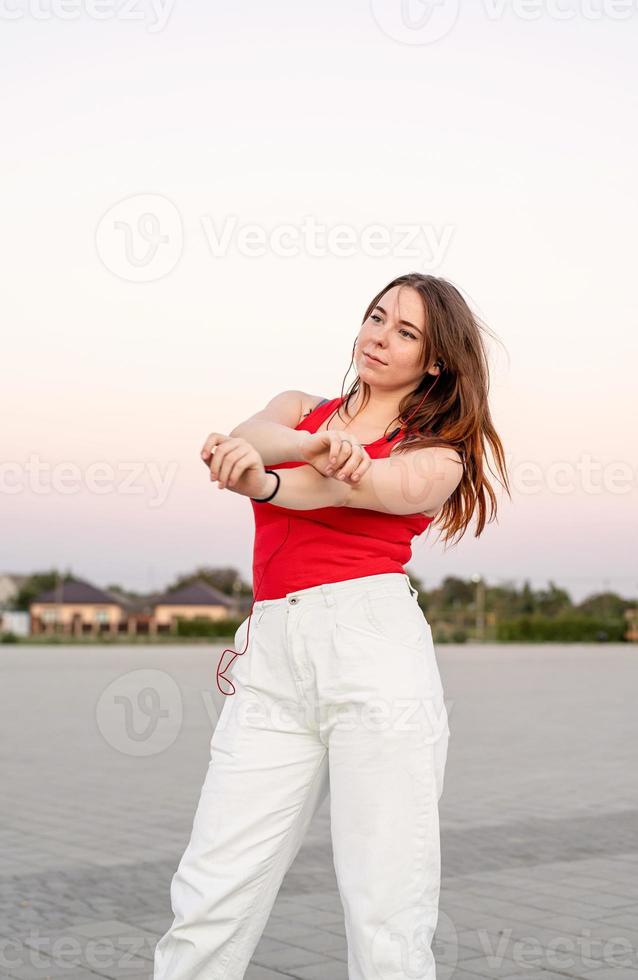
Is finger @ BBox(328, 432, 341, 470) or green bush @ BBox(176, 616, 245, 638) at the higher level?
finger @ BBox(328, 432, 341, 470)

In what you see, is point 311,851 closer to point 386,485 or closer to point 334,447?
point 386,485

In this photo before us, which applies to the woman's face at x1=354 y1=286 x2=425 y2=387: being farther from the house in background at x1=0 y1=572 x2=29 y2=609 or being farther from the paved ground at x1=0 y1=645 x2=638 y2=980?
the house in background at x1=0 y1=572 x2=29 y2=609

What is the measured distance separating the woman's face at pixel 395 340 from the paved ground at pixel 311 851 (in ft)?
4.23

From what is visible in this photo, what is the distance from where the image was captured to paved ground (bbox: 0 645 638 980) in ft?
14.0

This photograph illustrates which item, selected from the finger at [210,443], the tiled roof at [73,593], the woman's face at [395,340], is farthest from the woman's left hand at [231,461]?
the tiled roof at [73,593]

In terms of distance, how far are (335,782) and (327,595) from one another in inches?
15.7

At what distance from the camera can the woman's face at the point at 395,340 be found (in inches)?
109

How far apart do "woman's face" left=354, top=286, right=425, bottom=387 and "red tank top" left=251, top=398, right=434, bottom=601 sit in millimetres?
141

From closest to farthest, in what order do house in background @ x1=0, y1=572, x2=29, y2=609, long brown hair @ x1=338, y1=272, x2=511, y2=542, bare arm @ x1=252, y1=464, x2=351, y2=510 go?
bare arm @ x1=252, y1=464, x2=351, y2=510 < long brown hair @ x1=338, y1=272, x2=511, y2=542 < house in background @ x1=0, y1=572, x2=29, y2=609

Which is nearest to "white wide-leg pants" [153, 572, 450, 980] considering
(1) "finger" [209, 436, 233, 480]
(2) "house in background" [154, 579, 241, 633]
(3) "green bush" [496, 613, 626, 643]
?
(1) "finger" [209, 436, 233, 480]

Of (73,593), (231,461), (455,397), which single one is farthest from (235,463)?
(73,593)

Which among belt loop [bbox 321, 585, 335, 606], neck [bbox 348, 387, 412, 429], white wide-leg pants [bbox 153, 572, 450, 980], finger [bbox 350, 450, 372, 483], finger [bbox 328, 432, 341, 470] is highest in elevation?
neck [bbox 348, 387, 412, 429]

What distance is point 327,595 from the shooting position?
264 centimetres

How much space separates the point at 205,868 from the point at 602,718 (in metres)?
11.3
